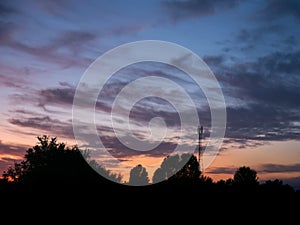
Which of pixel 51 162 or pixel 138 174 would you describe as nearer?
pixel 51 162

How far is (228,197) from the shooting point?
1766 cm

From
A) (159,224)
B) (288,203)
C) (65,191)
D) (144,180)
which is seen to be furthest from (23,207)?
(144,180)

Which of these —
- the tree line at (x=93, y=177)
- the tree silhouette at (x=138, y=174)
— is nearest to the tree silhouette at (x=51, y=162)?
the tree line at (x=93, y=177)

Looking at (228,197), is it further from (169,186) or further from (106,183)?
(106,183)

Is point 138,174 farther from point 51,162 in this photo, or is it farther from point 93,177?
point 93,177

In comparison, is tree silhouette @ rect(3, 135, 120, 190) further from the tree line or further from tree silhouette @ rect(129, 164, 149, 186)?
tree silhouette @ rect(129, 164, 149, 186)

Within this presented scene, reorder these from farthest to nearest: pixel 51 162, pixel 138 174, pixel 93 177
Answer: pixel 138 174, pixel 51 162, pixel 93 177

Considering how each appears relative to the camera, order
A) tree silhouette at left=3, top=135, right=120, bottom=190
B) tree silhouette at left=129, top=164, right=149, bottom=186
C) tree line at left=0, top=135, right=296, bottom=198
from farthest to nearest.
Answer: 1. tree silhouette at left=129, top=164, right=149, bottom=186
2. tree silhouette at left=3, top=135, right=120, bottom=190
3. tree line at left=0, top=135, right=296, bottom=198

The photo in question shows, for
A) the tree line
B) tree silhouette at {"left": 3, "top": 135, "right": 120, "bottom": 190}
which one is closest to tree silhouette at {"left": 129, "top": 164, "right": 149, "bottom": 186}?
the tree line

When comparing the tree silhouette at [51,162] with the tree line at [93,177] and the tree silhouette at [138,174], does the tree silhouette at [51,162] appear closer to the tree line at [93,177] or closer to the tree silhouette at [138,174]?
the tree line at [93,177]

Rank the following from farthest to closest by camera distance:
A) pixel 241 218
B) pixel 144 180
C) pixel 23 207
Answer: pixel 144 180 → pixel 241 218 → pixel 23 207

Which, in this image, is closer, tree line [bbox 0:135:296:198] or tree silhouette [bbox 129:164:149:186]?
tree line [bbox 0:135:296:198]

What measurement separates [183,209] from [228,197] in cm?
275

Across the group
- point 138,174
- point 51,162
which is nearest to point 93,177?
point 51,162
